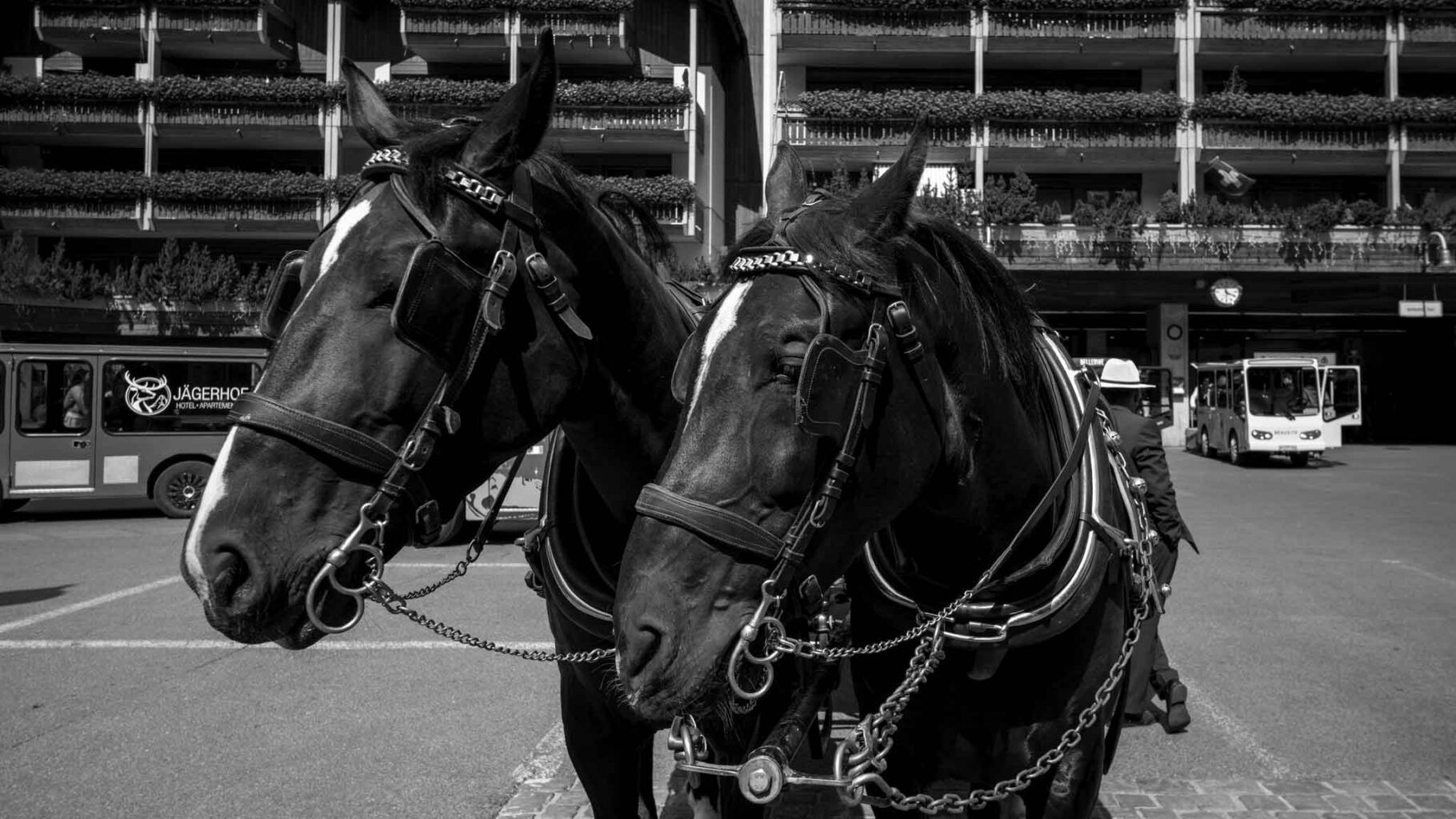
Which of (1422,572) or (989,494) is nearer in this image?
(989,494)

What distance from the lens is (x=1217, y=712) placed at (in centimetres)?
524

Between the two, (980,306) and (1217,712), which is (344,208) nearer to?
(980,306)

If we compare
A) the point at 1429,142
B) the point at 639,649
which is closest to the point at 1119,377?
the point at 639,649

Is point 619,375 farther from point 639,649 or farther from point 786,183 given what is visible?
point 639,649

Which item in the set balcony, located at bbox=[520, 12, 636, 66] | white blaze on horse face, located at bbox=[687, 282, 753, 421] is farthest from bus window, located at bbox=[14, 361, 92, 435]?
white blaze on horse face, located at bbox=[687, 282, 753, 421]

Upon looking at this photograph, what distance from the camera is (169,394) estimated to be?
1484cm

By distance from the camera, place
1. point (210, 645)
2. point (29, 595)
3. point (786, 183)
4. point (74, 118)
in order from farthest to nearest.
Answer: point (74, 118) → point (29, 595) → point (210, 645) → point (786, 183)

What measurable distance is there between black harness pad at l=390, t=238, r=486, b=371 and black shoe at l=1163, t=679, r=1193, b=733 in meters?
4.51

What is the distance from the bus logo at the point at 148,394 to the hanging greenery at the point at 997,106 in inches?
693

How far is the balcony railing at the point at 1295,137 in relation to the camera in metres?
26.3

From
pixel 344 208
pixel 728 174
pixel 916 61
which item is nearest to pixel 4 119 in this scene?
pixel 728 174

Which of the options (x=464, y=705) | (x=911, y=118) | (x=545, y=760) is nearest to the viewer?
(x=545, y=760)

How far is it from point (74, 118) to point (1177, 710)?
29910mm

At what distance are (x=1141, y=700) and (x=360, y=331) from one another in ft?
14.8
